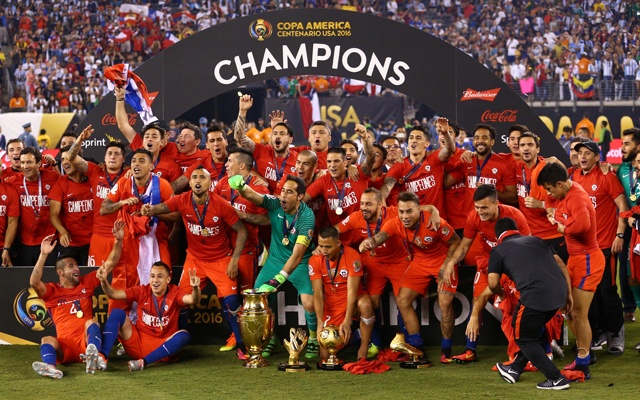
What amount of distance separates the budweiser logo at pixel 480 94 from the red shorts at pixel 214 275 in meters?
3.63

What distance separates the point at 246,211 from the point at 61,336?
2048 millimetres

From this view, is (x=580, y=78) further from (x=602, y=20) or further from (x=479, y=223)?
(x=479, y=223)

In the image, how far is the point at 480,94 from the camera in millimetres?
10547

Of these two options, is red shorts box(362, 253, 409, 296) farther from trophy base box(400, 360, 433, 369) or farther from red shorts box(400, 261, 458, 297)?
trophy base box(400, 360, 433, 369)

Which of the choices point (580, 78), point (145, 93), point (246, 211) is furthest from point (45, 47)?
point (246, 211)

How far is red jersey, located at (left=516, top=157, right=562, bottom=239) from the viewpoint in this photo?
27.7 ft

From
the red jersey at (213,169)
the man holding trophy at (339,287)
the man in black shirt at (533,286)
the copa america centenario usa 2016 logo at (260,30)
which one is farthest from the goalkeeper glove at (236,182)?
the copa america centenario usa 2016 logo at (260,30)

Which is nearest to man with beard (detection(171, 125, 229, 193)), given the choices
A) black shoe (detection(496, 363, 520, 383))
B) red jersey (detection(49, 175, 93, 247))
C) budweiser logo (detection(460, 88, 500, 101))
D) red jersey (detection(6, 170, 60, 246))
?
red jersey (detection(49, 175, 93, 247))

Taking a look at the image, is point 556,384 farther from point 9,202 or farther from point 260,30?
point 9,202

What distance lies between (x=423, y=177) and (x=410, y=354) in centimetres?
195

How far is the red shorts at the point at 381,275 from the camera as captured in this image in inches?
329

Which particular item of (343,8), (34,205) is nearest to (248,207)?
(34,205)

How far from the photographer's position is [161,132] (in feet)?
31.1

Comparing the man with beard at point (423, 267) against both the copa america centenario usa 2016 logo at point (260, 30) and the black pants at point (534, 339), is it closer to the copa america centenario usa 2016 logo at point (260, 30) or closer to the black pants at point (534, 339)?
the black pants at point (534, 339)
